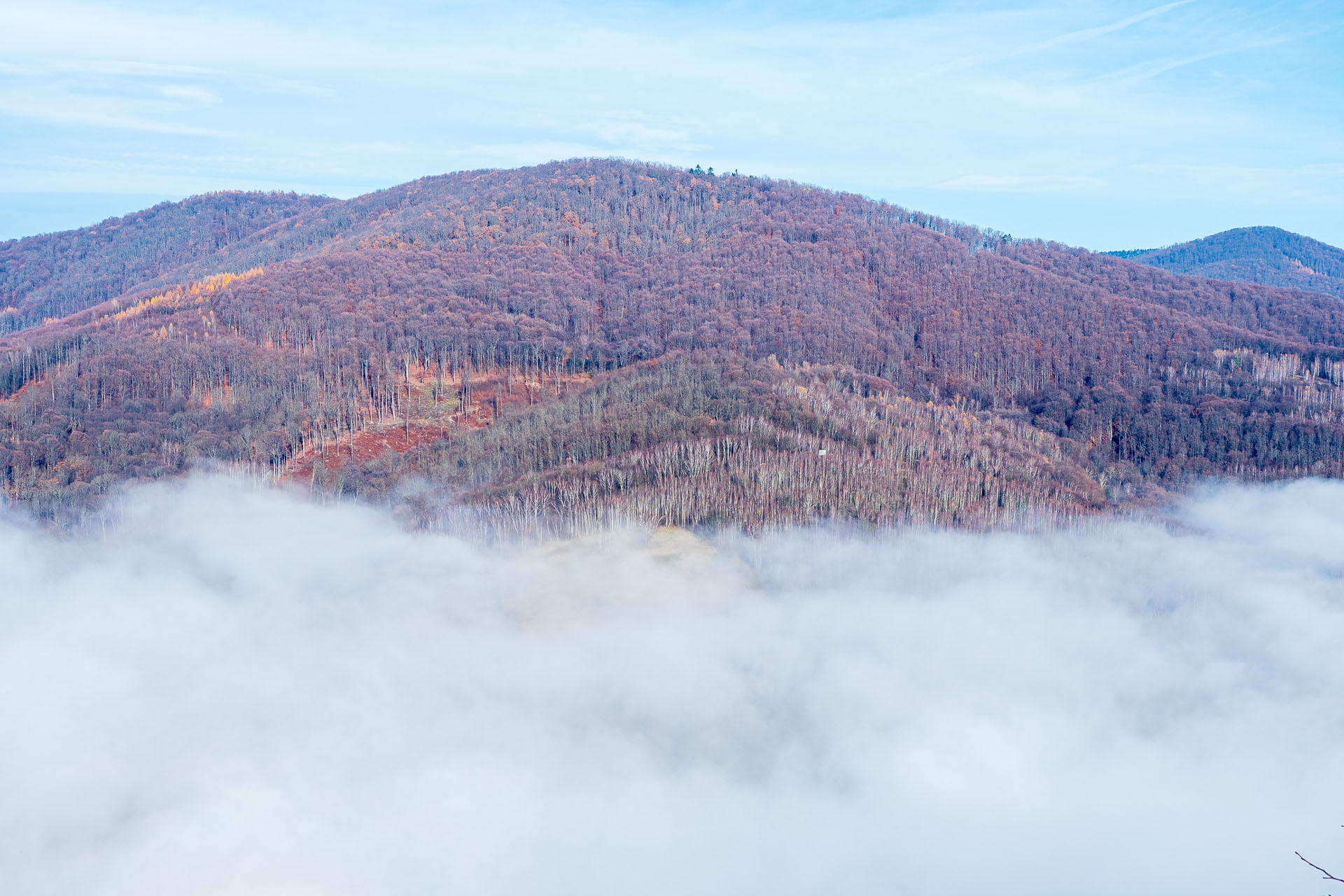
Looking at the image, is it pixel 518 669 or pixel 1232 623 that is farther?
pixel 1232 623

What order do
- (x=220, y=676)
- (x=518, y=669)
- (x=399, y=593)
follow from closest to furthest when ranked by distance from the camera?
1. (x=518, y=669)
2. (x=220, y=676)
3. (x=399, y=593)

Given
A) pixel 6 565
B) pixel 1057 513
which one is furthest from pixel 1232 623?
pixel 6 565

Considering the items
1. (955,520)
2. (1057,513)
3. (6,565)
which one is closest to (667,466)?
(955,520)

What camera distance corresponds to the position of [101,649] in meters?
198

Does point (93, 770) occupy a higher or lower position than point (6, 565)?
lower

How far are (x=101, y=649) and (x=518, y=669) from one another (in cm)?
9534

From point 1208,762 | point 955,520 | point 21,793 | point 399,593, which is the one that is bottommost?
point 21,793

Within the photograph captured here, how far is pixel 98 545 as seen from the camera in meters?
200

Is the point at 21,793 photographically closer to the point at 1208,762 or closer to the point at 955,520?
the point at 955,520

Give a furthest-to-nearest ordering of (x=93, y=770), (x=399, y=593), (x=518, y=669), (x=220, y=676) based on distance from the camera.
→ (x=399, y=593)
(x=220, y=676)
(x=518, y=669)
(x=93, y=770)

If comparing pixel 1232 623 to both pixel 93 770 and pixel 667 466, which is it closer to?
pixel 667 466

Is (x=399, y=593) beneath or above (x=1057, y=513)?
beneath

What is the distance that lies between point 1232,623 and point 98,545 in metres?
233

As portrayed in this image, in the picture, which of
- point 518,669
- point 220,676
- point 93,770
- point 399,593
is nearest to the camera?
point 93,770
